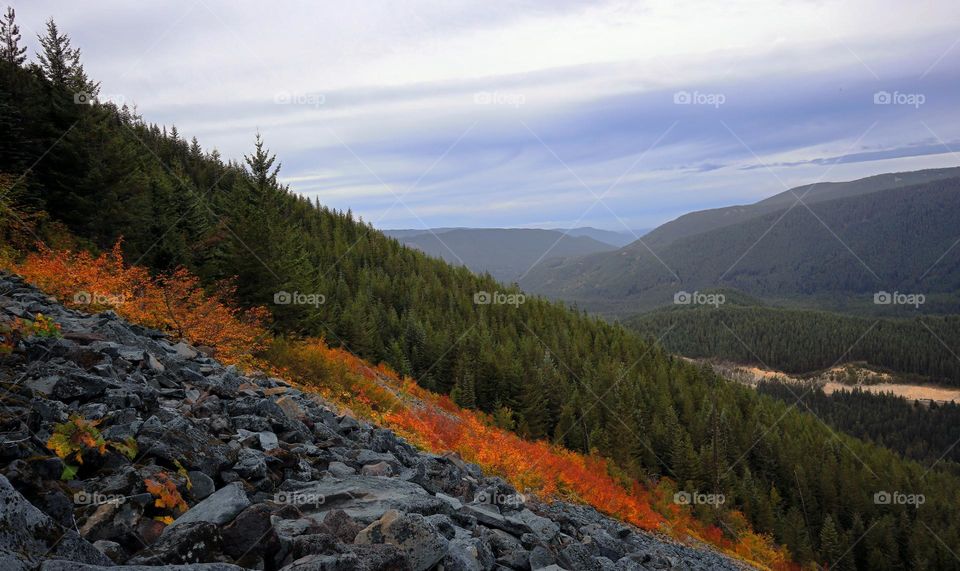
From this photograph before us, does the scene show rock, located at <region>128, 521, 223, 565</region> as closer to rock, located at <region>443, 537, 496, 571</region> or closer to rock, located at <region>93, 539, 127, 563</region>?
rock, located at <region>93, 539, 127, 563</region>

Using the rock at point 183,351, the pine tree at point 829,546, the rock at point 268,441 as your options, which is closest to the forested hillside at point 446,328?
the pine tree at point 829,546

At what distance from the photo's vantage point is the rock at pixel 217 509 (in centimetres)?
607

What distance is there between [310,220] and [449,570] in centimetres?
8319

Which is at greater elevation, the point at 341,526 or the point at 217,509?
the point at 217,509

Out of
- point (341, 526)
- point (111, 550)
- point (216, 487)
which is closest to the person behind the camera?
point (111, 550)

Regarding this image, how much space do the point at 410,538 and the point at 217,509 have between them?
235 centimetres

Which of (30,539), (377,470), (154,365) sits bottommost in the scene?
(377,470)

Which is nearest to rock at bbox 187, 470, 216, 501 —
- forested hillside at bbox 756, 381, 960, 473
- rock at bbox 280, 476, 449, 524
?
rock at bbox 280, 476, 449, 524

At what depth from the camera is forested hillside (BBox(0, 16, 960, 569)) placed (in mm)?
28000

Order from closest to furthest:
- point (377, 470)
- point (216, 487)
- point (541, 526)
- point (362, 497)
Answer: point (216, 487) < point (362, 497) < point (377, 470) < point (541, 526)

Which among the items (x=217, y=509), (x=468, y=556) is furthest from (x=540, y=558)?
(x=217, y=509)

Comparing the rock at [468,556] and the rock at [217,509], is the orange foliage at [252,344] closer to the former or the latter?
the rock at [468,556]

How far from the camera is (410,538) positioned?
6.55 m

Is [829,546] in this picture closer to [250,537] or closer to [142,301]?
[142,301]
